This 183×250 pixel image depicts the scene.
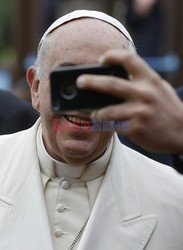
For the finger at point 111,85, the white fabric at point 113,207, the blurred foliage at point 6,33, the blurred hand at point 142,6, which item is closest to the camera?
the finger at point 111,85

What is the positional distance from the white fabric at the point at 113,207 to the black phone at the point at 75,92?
97cm

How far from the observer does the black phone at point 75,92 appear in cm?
190

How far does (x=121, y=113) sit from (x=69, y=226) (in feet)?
3.57

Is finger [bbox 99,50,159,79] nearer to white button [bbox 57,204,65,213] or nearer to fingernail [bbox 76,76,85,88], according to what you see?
fingernail [bbox 76,76,85,88]

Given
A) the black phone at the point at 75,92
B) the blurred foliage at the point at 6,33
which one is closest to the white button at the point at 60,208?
the black phone at the point at 75,92

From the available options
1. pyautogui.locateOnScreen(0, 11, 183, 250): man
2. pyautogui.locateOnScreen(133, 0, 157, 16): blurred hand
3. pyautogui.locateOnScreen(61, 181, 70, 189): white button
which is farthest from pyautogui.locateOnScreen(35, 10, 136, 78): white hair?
pyautogui.locateOnScreen(133, 0, 157, 16): blurred hand

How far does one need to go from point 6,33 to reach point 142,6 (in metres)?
2.50

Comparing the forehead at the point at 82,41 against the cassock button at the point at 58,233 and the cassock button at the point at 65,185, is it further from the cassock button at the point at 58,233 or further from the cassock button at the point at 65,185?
the cassock button at the point at 58,233

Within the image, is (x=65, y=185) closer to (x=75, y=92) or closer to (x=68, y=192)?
(x=68, y=192)

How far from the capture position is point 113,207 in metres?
2.89

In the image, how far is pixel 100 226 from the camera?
281 centimetres

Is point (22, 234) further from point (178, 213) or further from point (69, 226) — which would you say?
point (178, 213)

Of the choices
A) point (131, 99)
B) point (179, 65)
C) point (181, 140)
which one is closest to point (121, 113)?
point (131, 99)

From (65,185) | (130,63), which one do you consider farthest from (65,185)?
(130,63)
